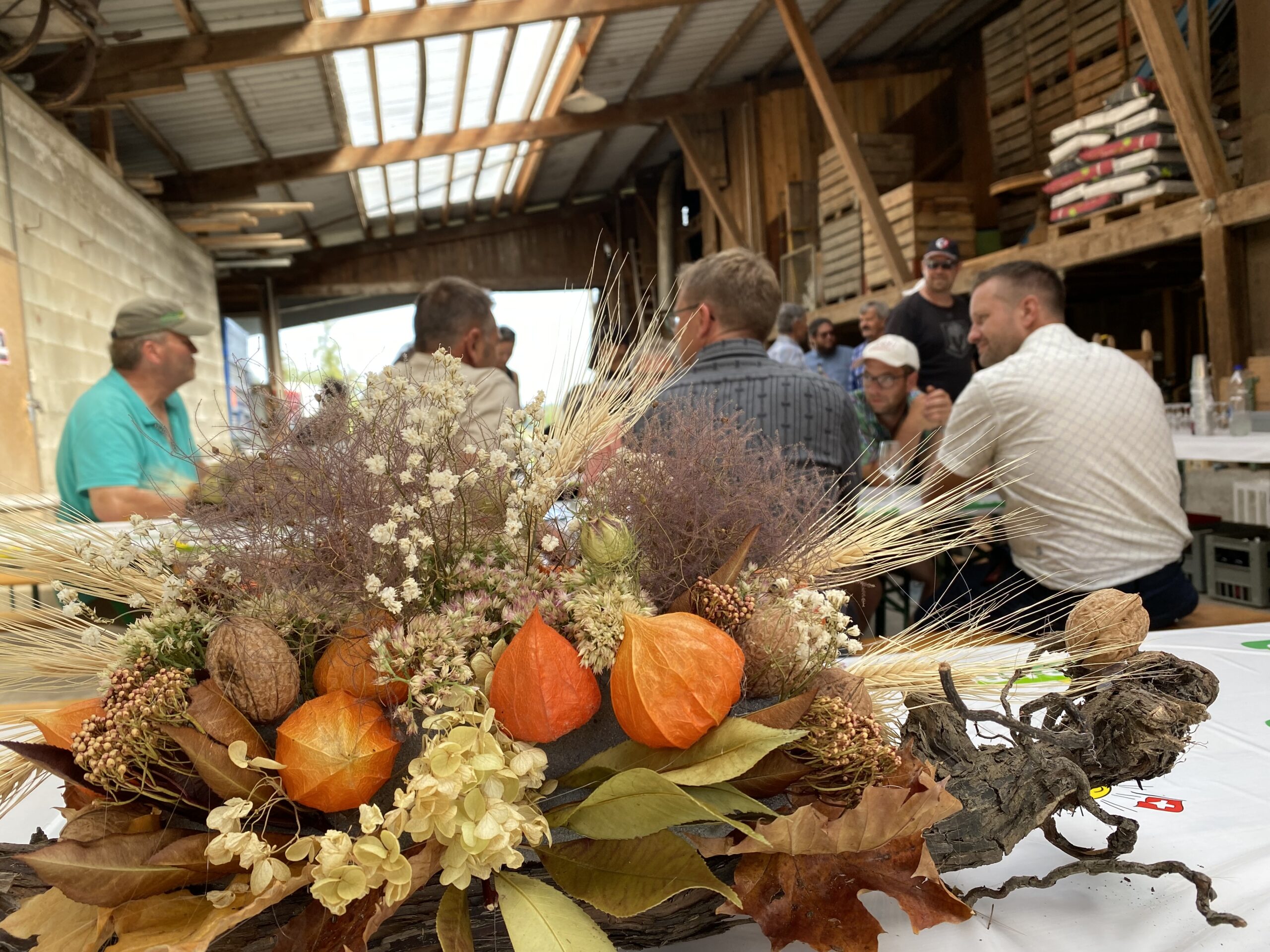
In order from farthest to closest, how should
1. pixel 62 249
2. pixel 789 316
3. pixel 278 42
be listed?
pixel 62 249, pixel 278 42, pixel 789 316

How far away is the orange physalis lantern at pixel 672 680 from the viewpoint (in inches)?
26.5

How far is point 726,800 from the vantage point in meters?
0.68

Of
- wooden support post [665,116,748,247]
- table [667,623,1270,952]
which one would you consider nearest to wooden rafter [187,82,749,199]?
wooden support post [665,116,748,247]

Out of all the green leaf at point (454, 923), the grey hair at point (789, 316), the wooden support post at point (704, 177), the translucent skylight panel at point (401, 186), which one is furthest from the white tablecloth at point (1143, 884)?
the translucent skylight panel at point (401, 186)

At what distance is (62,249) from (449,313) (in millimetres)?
5098

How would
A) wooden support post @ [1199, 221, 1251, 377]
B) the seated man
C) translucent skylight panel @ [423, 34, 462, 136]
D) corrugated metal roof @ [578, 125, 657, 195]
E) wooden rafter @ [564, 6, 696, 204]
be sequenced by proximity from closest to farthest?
the seated man → wooden support post @ [1199, 221, 1251, 377] → translucent skylight panel @ [423, 34, 462, 136] → wooden rafter @ [564, 6, 696, 204] → corrugated metal roof @ [578, 125, 657, 195]

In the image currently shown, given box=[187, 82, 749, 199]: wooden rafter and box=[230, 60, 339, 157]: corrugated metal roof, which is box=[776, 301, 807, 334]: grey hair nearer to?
box=[230, 60, 339, 157]: corrugated metal roof

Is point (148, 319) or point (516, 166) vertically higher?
point (516, 166)

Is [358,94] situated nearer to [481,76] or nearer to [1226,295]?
[481,76]

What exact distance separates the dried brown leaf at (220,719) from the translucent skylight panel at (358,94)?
7050mm

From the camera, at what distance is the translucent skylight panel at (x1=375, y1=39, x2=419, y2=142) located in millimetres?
7945

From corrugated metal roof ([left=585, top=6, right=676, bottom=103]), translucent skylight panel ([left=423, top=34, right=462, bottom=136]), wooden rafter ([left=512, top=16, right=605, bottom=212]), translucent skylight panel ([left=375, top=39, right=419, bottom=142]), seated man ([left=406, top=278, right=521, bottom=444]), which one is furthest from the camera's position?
corrugated metal roof ([left=585, top=6, right=676, bottom=103])

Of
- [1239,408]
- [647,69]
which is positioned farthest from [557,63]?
[1239,408]

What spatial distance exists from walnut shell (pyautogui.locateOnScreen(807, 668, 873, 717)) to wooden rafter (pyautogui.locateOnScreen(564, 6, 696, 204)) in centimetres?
890
